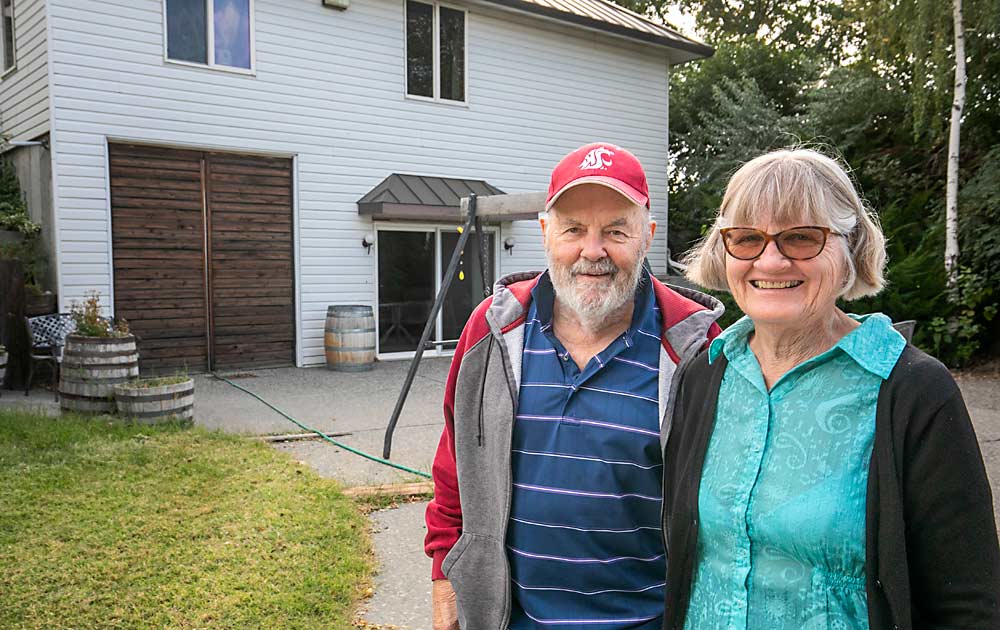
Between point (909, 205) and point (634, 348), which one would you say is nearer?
point (634, 348)

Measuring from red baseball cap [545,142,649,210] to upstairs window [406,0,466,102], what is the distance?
10.4m

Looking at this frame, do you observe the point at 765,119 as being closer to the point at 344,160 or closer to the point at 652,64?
the point at 652,64

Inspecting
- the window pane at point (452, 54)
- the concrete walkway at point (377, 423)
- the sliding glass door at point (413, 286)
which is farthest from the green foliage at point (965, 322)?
the window pane at point (452, 54)

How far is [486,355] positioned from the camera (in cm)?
204

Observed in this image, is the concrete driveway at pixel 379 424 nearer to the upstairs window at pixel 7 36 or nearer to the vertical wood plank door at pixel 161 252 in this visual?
the vertical wood plank door at pixel 161 252

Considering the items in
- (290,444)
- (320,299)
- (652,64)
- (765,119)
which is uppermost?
(652,64)

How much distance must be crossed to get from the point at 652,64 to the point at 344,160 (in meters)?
6.57

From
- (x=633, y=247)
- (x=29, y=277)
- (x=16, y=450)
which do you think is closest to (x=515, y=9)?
(x=29, y=277)

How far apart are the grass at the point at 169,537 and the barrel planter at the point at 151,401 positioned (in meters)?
0.43

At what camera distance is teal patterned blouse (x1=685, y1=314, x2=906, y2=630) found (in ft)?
4.40

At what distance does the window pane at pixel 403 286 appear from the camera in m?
11.7

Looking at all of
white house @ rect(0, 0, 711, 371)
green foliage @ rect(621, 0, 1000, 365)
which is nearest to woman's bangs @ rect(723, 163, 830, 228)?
green foliage @ rect(621, 0, 1000, 365)

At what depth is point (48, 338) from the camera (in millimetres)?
8734

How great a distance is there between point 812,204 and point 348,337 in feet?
31.0
